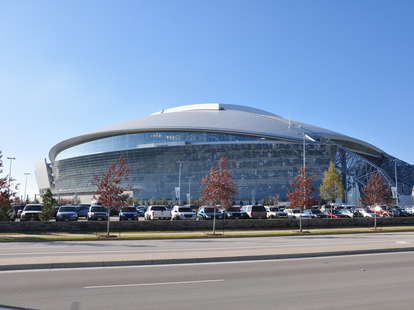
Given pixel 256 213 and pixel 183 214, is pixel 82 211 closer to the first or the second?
pixel 183 214

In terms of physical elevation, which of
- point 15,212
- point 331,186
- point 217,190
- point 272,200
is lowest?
point 15,212

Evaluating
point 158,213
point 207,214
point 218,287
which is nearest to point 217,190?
point 207,214

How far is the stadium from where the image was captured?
281ft

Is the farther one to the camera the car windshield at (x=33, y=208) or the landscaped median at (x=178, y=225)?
the car windshield at (x=33, y=208)

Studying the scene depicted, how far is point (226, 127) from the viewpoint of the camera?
301 ft

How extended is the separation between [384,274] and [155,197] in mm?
84360

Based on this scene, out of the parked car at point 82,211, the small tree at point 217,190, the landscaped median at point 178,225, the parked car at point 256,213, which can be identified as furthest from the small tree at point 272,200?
the small tree at point 217,190

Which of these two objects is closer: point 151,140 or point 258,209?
point 258,209

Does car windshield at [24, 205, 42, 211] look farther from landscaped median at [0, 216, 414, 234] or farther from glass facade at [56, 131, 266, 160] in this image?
glass facade at [56, 131, 266, 160]

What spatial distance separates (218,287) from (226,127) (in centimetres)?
8370

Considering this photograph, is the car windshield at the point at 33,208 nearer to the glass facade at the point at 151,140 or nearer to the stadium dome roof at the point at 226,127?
the glass facade at the point at 151,140

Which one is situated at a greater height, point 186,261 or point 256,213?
point 256,213

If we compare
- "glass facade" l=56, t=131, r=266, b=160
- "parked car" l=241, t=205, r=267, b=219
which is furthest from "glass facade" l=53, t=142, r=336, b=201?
"parked car" l=241, t=205, r=267, b=219

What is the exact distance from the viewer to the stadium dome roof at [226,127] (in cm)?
9062
